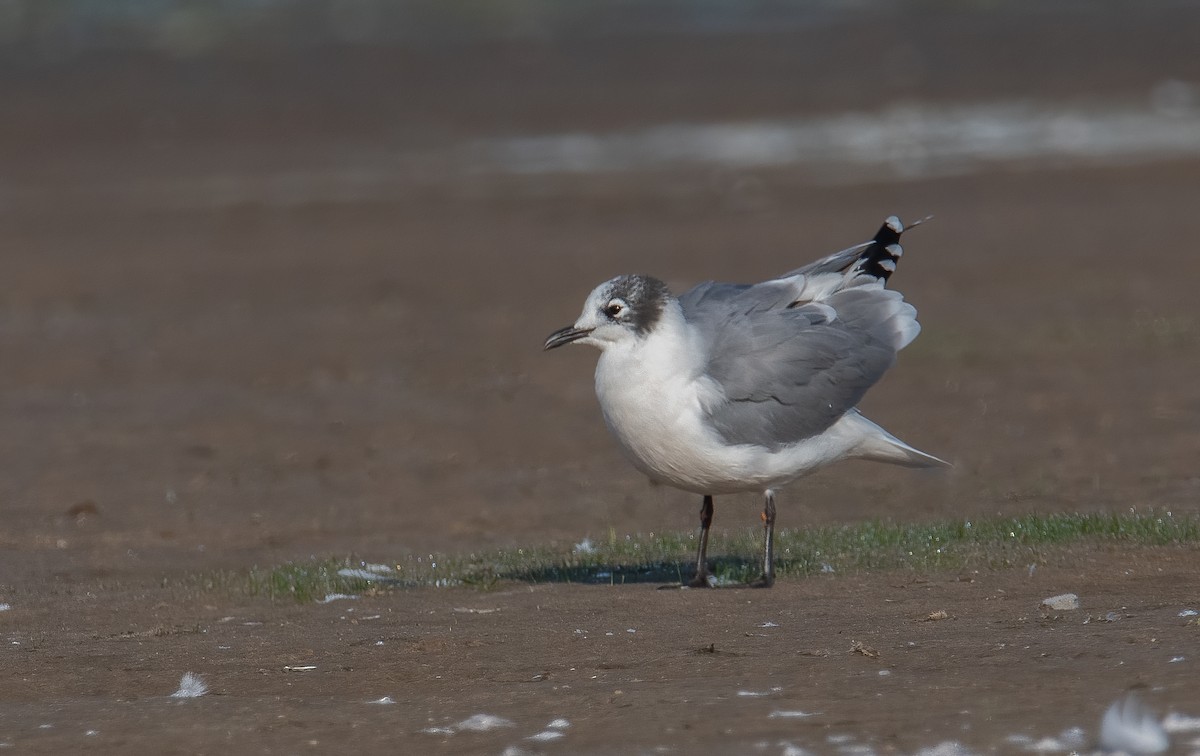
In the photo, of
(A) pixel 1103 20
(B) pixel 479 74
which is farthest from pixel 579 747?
(A) pixel 1103 20

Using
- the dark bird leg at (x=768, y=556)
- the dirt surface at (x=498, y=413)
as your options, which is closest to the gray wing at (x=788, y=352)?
the dark bird leg at (x=768, y=556)

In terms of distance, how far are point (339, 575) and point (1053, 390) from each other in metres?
6.48

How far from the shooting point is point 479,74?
30812 mm

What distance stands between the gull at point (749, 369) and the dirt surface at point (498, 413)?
551 mm

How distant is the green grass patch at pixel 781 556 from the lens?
312 inches

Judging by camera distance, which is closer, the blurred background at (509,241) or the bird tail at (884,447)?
the bird tail at (884,447)

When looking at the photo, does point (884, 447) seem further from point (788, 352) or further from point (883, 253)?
point (883, 253)

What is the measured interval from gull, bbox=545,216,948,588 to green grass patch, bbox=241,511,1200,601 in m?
0.44

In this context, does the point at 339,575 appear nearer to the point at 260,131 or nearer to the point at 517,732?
the point at 517,732

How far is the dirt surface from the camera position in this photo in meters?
5.84

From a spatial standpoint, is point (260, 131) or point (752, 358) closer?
point (752, 358)

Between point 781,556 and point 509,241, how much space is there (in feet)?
39.3

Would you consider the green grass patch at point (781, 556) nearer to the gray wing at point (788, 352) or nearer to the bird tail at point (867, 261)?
the gray wing at point (788, 352)

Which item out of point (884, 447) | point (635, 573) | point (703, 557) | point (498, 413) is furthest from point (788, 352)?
point (498, 413)
